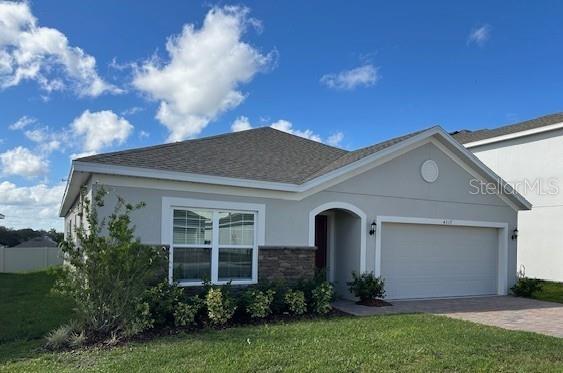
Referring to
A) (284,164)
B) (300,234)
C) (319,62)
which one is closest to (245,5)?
(319,62)

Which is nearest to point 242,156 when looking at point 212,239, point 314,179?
point 314,179

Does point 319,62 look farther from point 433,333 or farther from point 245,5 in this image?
point 433,333

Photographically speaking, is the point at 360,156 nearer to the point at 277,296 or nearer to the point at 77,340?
the point at 277,296

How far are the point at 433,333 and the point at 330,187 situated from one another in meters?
4.67

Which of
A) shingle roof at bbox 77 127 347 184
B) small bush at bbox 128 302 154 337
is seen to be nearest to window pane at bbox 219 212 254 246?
shingle roof at bbox 77 127 347 184

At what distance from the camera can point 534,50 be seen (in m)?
14.9

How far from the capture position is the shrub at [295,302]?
9.43 meters

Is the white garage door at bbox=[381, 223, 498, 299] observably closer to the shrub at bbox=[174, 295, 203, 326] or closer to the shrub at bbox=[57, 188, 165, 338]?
the shrub at bbox=[174, 295, 203, 326]

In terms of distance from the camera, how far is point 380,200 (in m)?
12.3

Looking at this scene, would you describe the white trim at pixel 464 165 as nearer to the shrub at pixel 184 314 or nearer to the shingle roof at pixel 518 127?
the shingle roof at pixel 518 127

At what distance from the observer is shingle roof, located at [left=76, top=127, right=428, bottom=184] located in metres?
9.99

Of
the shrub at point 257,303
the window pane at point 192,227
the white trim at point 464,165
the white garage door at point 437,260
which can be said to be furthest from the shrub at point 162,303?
the white trim at point 464,165

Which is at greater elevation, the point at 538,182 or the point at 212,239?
the point at 538,182

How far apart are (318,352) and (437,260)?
25.6 feet
